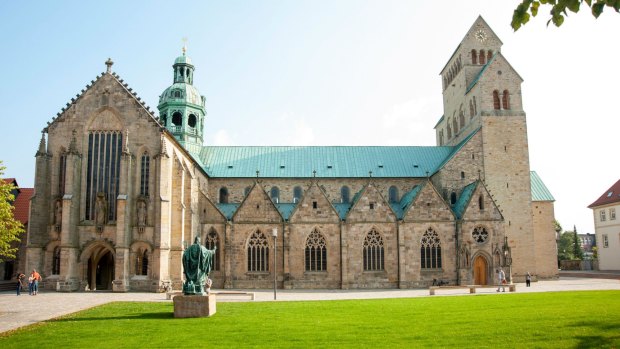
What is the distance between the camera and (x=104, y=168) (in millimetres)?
40531

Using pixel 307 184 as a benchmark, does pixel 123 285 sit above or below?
below

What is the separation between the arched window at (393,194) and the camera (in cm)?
5166

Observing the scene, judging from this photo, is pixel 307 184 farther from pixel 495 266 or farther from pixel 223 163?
pixel 495 266

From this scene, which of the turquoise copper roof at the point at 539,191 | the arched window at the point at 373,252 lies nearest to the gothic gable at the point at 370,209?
the arched window at the point at 373,252

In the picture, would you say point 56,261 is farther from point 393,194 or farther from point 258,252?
point 393,194

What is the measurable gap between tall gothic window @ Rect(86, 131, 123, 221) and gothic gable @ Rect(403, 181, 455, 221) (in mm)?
24895

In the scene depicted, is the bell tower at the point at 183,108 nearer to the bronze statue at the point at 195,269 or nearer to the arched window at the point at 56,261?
the arched window at the point at 56,261

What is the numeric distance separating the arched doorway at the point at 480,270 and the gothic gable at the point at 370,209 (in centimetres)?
847

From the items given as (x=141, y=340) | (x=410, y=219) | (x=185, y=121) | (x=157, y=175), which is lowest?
(x=141, y=340)

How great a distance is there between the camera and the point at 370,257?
45.3 meters

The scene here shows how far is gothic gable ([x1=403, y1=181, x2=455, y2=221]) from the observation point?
4556 cm

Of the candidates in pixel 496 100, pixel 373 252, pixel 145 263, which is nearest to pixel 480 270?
pixel 373 252

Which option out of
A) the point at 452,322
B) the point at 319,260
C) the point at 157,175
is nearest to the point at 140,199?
the point at 157,175

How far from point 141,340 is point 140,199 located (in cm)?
2457
